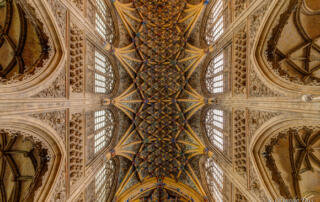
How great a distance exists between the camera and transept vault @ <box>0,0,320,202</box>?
5.52 m

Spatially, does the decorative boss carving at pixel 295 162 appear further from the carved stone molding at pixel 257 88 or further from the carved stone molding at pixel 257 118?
the carved stone molding at pixel 257 88

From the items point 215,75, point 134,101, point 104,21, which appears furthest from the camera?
point 134,101

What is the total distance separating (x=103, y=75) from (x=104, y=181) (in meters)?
9.10

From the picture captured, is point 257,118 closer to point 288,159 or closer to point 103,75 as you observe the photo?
point 288,159

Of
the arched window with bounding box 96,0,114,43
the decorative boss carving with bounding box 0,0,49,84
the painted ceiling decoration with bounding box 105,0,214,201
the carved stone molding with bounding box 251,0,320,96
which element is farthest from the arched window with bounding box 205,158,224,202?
the decorative boss carving with bounding box 0,0,49,84

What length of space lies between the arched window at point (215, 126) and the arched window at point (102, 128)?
9516mm

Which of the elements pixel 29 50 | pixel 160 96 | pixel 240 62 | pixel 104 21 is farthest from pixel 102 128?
pixel 240 62

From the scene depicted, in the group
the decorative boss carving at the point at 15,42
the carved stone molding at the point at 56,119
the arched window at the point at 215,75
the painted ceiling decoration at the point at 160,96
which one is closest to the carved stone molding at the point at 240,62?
the arched window at the point at 215,75

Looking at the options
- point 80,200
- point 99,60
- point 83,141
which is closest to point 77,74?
point 99,60

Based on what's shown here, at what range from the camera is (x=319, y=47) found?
23.6 ft

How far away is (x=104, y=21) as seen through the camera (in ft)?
34.8

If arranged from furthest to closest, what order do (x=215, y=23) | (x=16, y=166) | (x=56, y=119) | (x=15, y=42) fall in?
(x=215, y=23) < (x=16, y=166) < (x=15, y=42) < (x=56, y=119)

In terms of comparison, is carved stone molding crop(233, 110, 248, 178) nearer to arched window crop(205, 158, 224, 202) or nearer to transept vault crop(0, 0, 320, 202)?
transept vault crop(0, 0, 320, 202)

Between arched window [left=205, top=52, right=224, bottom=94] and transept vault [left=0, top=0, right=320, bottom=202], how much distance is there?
99mm
